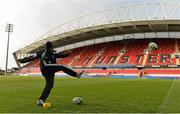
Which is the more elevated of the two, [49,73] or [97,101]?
[49,73]

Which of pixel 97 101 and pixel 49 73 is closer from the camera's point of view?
pixel 49 73

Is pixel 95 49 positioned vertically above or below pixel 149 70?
above

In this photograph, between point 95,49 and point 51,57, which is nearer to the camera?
point 51,57

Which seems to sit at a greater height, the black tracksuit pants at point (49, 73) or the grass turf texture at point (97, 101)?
the black tracksuit pants at point (49, 73)

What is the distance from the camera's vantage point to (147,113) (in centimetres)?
678

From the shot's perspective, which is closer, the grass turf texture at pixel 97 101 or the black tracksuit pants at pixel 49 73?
the grass turf texture at pixel 97 101

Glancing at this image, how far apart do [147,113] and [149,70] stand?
49.9 meters

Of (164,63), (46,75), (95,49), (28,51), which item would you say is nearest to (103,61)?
(95,49)

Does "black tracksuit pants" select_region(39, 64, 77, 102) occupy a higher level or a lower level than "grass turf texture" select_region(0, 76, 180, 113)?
higher

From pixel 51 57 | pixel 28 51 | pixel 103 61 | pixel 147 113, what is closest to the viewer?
pixel 147 113

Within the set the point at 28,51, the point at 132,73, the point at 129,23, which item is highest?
the point at 129,23

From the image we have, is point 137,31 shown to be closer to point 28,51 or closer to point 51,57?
point 28,51

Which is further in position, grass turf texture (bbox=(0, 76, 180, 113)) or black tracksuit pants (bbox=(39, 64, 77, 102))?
black tracksuit pants (bbox=(39, 64, 77, 102))

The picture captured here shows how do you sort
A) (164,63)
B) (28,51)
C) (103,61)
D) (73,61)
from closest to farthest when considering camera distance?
(164,63) → (103,61) → (73,61) → (28,51)
